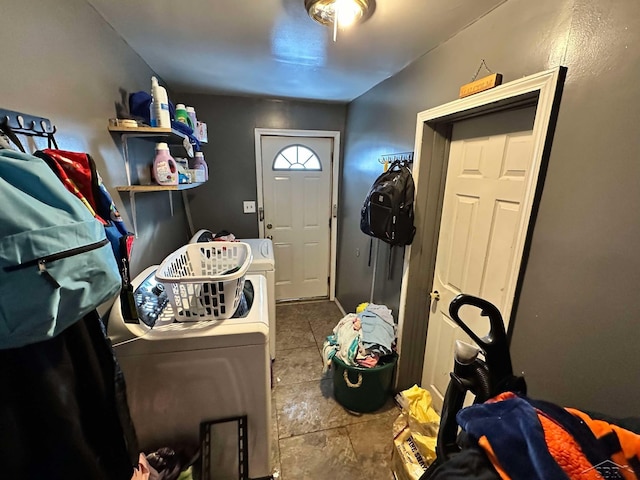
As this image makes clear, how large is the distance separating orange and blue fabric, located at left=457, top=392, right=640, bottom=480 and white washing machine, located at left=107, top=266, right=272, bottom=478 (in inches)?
31.2

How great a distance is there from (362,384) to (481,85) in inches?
69.3

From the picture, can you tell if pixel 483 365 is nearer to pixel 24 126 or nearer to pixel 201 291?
pixel 201 291

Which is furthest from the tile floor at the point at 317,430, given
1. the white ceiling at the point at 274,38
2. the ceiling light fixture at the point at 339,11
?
the white ceiling at the point at 274,38

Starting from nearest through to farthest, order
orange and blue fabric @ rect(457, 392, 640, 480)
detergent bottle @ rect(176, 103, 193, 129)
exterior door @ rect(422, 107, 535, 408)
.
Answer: orange and blue fabric @ rect(457, 392, 640, 480) < exterior door @ rect(422, 107, 535, 408) < detergent bottle @ rect(176, 103, 193, 129)

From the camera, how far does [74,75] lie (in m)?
1.03

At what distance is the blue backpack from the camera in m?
0.47

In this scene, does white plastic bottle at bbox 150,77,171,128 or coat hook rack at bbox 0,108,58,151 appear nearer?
coat hook rack at bbox 0,108,58,151

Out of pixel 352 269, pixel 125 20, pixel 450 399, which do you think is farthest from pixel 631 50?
pixel 352 269

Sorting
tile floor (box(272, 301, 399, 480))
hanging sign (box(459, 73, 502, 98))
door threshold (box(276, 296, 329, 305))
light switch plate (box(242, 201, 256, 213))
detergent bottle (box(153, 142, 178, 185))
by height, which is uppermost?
hanging sign (box(459, 73, 502, 98))

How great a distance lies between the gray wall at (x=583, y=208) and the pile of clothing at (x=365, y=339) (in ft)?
2.70

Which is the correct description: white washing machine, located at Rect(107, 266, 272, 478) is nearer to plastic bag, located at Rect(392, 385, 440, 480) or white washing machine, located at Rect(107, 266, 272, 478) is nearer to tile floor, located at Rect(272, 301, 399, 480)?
tile floor, located at Rect(272, 301, 399, 480)

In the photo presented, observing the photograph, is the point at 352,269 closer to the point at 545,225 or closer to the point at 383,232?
the point at 383,232

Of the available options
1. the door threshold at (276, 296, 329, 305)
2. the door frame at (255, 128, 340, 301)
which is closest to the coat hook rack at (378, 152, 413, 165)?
the door frame at (255, 128, 340, 301)

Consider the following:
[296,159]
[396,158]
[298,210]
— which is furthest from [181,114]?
[298,210]
